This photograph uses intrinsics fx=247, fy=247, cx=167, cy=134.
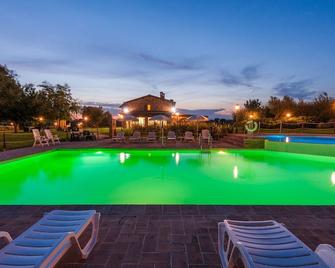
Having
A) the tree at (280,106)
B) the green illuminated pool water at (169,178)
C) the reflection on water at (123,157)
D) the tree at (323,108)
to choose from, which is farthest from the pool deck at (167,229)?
the tree at (280,106)

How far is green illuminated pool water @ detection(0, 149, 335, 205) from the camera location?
225 inches

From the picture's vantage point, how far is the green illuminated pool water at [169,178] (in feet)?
18.8

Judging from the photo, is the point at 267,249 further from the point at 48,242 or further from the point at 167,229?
the point at 48,242

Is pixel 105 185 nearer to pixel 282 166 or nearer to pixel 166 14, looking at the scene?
pixel 282 166

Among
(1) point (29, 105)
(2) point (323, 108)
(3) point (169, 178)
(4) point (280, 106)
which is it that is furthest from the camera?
(4) point (280, 106)

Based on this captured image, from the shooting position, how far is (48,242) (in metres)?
2.00

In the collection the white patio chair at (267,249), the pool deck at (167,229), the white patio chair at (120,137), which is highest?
the white patio chair at (120,137)

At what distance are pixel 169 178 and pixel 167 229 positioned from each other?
4.48m

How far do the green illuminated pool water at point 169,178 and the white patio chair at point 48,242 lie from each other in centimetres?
297

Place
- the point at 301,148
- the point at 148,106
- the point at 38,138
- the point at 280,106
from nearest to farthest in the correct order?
the point at 301,148, the point at 38,138, the point at 148,106, the point at 280,106

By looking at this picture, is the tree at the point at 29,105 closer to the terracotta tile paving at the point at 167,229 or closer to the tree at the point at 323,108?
the terracotta tile paving at the point at 167,229

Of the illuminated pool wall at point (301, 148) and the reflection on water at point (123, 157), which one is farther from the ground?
the illuminated pool wall at point (301, 148)

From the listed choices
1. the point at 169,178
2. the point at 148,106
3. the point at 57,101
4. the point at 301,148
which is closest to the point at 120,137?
the point at 169,178

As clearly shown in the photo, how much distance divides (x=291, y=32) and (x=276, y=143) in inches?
283
